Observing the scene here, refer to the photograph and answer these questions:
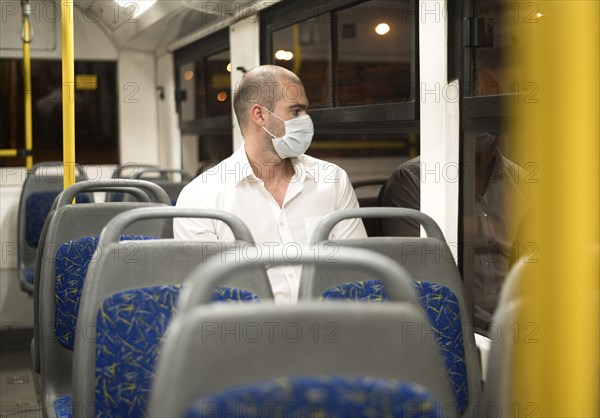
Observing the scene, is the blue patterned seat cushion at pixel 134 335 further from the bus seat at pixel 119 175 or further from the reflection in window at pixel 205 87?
the reflection in window at pixel 205 87

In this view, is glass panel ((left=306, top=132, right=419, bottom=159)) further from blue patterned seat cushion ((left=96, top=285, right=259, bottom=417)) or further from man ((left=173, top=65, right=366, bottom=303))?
blue patterned seat cushion ((left=96, top=285, right=259, bottom=417))

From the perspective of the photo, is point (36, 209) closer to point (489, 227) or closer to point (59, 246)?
point (59, 246)

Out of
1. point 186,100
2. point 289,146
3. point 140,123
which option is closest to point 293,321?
point 289,146

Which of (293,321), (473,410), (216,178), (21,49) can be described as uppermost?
(21,49)

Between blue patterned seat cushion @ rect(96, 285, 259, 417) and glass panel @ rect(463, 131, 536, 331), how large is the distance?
1.25 m

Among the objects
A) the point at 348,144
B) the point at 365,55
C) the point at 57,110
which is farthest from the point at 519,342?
the point at 57,110

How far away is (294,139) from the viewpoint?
3.04m

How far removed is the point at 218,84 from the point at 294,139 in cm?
285

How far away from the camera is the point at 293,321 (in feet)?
4.07

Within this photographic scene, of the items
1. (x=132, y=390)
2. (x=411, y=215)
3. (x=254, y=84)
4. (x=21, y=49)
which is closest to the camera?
(x=132, y=390)

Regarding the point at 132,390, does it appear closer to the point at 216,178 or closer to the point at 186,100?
the point at 216,178

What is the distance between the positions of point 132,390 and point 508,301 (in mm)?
1112

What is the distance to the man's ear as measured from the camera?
3.11 meters

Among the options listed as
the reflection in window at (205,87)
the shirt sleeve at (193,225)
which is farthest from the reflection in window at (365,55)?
the reflection in window at (205,87)
